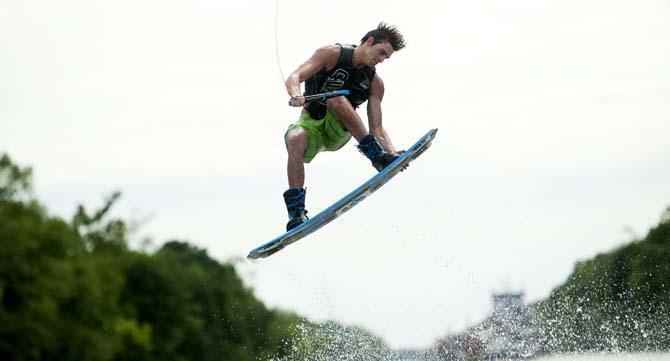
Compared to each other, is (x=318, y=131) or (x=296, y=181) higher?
(x=318, y=131)

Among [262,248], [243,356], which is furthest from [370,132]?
[243,356]

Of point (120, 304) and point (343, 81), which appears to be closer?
point (343, 81)

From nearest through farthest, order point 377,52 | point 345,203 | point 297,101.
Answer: point 297,101, point 377,52, point 345,203

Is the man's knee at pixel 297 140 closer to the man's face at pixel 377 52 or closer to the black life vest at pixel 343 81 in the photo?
the black life vest at pixel 343 81

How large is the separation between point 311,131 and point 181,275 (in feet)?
186

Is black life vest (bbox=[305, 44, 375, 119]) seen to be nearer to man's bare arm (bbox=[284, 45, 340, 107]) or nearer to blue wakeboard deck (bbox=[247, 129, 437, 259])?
man's bare arm (bbox=[284, 45, 340, 107])

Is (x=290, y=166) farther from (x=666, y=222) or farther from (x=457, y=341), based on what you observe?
(x=666, y=222)

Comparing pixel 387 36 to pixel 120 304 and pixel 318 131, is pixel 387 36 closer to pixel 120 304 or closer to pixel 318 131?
pixel 318 131

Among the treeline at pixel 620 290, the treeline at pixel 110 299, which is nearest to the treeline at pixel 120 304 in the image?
the treeline at pixel 110 299

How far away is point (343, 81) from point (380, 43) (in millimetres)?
707

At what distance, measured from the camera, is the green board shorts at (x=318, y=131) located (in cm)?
1728

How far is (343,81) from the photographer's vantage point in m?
17.1

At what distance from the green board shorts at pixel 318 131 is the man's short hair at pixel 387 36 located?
3.83ft

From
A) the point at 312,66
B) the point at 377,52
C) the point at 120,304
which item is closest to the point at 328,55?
the point at 312,66
